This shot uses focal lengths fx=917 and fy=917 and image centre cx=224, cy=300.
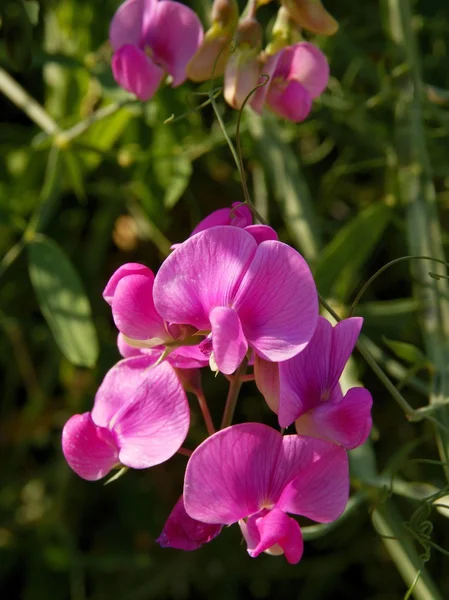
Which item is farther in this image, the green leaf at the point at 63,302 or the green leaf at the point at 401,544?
the green leaf at the point at 63,302

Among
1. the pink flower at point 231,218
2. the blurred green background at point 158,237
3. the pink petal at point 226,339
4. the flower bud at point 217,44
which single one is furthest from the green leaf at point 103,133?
the pink petal at point 226,339

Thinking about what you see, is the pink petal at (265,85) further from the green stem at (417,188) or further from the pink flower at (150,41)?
the green stem at (417,188)

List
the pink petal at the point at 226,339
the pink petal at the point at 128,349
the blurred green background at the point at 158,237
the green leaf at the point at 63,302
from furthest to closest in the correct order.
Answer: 1. the blurred green background at the point at 158,237
2. the green leaf at the point at 63,302
3. the pink petal at the point at 128,349
4. the pink petal at the point at 226,339

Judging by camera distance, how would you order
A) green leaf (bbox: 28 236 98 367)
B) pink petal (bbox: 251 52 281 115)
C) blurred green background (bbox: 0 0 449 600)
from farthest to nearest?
blurred green background (bbox: 0 0 449 600) < green leaf (bbox: 28 236 98 367) < pink petal (bbox: 251 52 281 115)

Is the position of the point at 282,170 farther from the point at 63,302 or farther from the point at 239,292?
the point at 239,292

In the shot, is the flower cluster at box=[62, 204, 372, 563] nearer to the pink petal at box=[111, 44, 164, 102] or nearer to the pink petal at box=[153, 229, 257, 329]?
the pink petal at box=[153, 229, 257, 329]

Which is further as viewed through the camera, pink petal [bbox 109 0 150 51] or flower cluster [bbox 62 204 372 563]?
pink petal [bbox 109 0 150 51]

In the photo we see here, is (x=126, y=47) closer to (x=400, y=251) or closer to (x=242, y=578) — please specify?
(x=400, y=251)

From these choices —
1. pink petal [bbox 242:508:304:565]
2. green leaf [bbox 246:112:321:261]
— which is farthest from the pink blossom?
green leaf [bbox 246:112:321:261]
